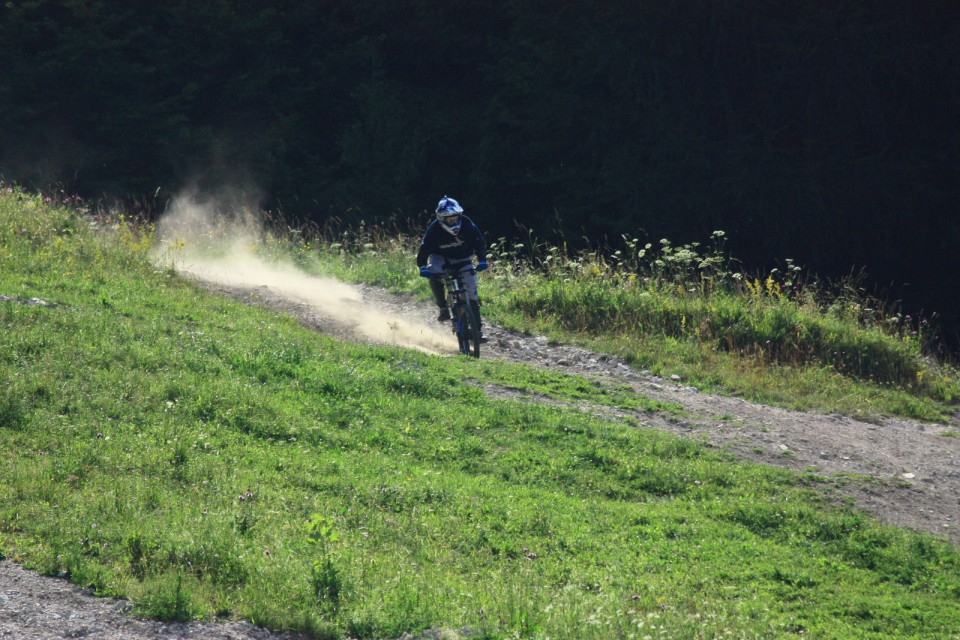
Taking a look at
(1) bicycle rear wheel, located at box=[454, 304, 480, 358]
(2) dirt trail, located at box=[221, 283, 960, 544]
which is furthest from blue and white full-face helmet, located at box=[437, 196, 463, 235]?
(2) dirt trail, located at box=[221, 283, 960, 544]

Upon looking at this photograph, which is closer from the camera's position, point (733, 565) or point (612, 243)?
point (733, 565)

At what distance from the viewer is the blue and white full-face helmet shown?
1305 centimetres

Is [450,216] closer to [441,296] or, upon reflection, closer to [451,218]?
[451,218]

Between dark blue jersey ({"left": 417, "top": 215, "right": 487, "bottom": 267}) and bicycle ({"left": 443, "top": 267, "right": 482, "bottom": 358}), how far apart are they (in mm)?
228

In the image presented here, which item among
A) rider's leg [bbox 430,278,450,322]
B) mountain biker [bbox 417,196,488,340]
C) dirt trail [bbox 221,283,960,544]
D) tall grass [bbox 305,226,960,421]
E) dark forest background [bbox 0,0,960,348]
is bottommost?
dirt trail [bbox 221,283,960,544]

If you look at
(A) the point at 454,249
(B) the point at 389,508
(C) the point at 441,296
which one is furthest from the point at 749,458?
(C) the point at 441,296

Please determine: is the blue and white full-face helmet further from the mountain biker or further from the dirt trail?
the dirt trail

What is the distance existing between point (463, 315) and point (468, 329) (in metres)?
0.20

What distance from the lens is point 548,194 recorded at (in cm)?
3011

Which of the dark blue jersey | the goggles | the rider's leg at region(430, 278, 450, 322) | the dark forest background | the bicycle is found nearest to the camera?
the goggles

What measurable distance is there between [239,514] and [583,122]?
937 inches

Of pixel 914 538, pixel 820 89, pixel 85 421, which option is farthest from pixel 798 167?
pixel 85 421

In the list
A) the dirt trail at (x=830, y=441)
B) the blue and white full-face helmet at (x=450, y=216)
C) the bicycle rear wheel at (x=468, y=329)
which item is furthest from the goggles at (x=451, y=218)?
the dirt trail at (x=830, y=441)

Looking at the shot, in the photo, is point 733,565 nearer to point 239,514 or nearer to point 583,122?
point 239,514
